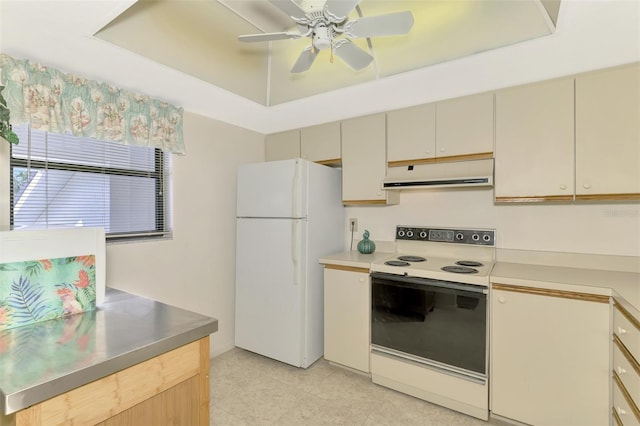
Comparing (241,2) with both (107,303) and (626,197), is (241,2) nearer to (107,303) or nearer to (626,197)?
(107,303)

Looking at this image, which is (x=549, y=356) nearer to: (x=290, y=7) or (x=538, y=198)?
(x=538, y=198)

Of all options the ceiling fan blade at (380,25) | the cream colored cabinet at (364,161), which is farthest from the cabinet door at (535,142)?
the ceiling fan blade at (380,25)

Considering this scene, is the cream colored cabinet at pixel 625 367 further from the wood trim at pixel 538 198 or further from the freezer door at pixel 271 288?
the freezer door at pixel 271 288

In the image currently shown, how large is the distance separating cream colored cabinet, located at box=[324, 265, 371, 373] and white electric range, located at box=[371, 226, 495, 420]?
0.08m

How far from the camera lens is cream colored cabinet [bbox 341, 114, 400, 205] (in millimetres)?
2629

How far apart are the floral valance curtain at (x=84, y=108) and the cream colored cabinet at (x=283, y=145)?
3.22 feet

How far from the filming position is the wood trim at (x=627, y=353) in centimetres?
128

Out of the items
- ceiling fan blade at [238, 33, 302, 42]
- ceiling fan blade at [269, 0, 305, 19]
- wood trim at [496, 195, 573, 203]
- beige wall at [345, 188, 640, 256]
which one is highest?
ceiling fan blade at [269, 0, 305, 19]

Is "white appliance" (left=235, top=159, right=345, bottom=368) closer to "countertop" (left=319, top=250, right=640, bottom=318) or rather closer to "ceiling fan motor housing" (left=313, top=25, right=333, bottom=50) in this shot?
"countertop" (left=319, top=250, right=640, bottom=318)

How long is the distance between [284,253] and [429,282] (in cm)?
116

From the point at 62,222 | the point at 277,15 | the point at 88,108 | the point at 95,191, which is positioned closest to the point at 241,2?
the point at 277,15

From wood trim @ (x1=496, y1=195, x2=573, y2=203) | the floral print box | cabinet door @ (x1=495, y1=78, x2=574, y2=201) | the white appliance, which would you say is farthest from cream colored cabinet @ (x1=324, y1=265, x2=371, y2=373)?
the floral print box

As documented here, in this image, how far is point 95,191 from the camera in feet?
7.02

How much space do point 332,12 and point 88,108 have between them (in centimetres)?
163
